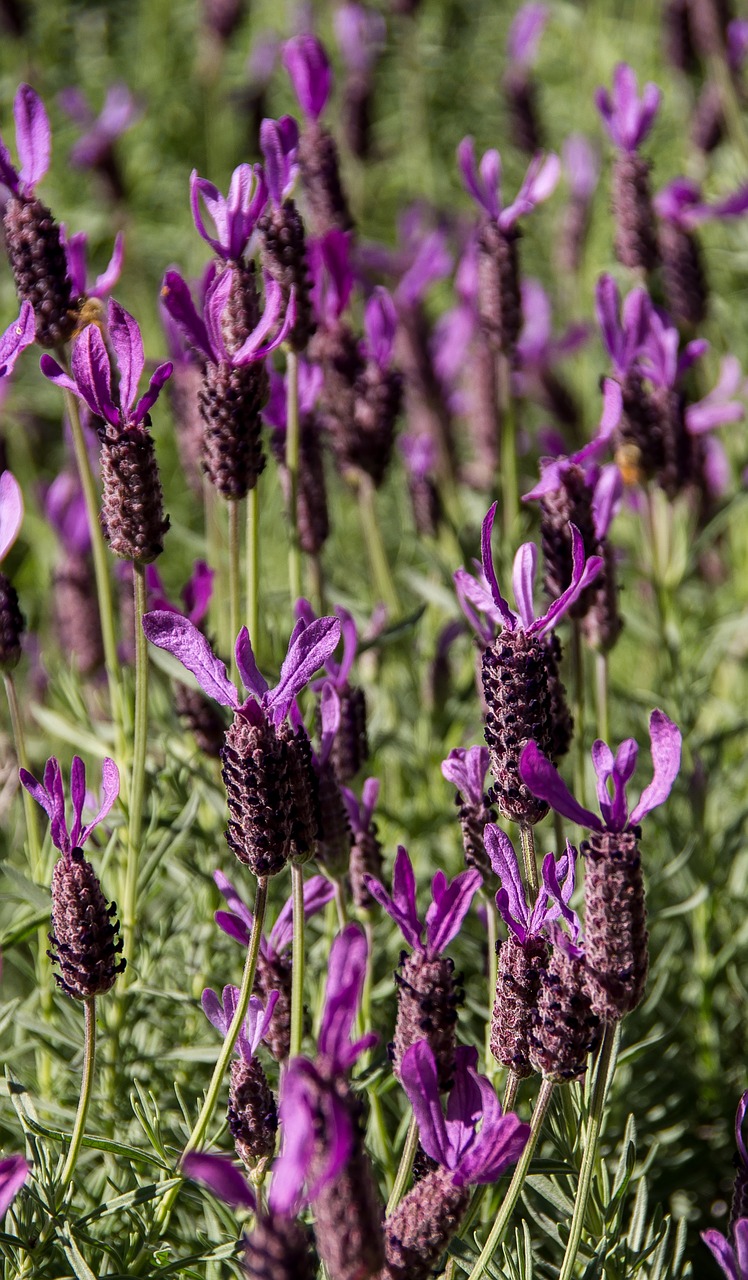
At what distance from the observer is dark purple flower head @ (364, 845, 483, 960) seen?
35.5 inches

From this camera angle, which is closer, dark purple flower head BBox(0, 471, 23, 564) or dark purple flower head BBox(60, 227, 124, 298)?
dark purple flower head BBox(0, 471, 23, 564)

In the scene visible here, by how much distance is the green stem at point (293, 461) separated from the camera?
131cm

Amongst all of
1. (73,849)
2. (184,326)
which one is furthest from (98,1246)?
(184,326)

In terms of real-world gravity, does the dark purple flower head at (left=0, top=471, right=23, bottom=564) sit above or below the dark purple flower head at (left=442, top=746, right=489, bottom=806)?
above

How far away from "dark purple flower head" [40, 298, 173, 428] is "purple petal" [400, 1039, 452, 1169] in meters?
0.50

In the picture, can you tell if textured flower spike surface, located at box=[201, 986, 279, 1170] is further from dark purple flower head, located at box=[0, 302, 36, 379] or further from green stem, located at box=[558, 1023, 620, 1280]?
dark purple flower head, located at box=[0, 302, 36, 379]

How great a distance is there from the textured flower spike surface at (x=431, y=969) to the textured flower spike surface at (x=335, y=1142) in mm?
163

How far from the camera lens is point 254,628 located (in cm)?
124

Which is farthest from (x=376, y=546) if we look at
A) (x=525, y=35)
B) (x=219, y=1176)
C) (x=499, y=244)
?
(x=525, y=35)

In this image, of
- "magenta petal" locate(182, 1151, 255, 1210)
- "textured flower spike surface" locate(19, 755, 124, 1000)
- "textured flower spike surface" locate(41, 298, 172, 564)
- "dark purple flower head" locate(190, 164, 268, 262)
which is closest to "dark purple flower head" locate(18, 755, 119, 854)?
"textured flower spike surface" locate(19, 755, 124, 1000)

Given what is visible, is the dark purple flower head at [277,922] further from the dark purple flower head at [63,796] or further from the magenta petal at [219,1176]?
the magenta petal at [219,1176]

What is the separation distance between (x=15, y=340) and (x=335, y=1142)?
26.8 inches

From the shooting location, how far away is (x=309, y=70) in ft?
4.87

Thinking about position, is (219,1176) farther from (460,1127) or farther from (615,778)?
(615,778)
